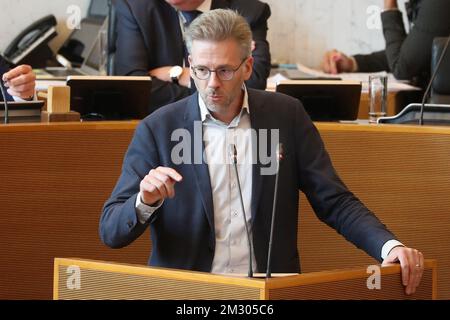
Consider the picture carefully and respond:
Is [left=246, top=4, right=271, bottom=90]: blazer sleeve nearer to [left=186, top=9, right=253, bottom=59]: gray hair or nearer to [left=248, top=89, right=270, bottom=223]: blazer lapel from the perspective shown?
[left=248, top=89, right=270, bottom=223]: blazer lapel

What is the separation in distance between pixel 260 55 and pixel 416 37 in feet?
3.21

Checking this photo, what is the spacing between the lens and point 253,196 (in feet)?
9.63

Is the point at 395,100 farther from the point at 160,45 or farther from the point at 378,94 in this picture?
the point at 160,45

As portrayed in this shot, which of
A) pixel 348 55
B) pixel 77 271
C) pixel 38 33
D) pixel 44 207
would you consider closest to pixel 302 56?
pixel 348 55

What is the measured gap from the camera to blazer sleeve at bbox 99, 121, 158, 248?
2715 millimetres

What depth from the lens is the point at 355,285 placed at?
226 centimetres

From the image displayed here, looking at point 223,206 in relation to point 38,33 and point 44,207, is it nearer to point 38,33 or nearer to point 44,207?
point 44,207

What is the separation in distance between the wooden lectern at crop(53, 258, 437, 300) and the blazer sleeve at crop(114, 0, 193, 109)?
2.37 m

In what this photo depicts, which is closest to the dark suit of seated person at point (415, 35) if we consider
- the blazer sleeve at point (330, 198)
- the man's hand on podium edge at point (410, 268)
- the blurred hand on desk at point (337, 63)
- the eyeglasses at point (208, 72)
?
the blurred hand on desk at point (337, 63)

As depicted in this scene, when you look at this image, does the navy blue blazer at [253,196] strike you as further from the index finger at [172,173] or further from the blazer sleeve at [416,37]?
the blazer sleeve at [416,37]

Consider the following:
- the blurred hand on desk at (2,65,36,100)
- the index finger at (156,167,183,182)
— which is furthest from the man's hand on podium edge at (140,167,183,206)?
the blurred hand on desk at (2,65,36,100)

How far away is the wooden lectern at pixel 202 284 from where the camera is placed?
212 centimetres
